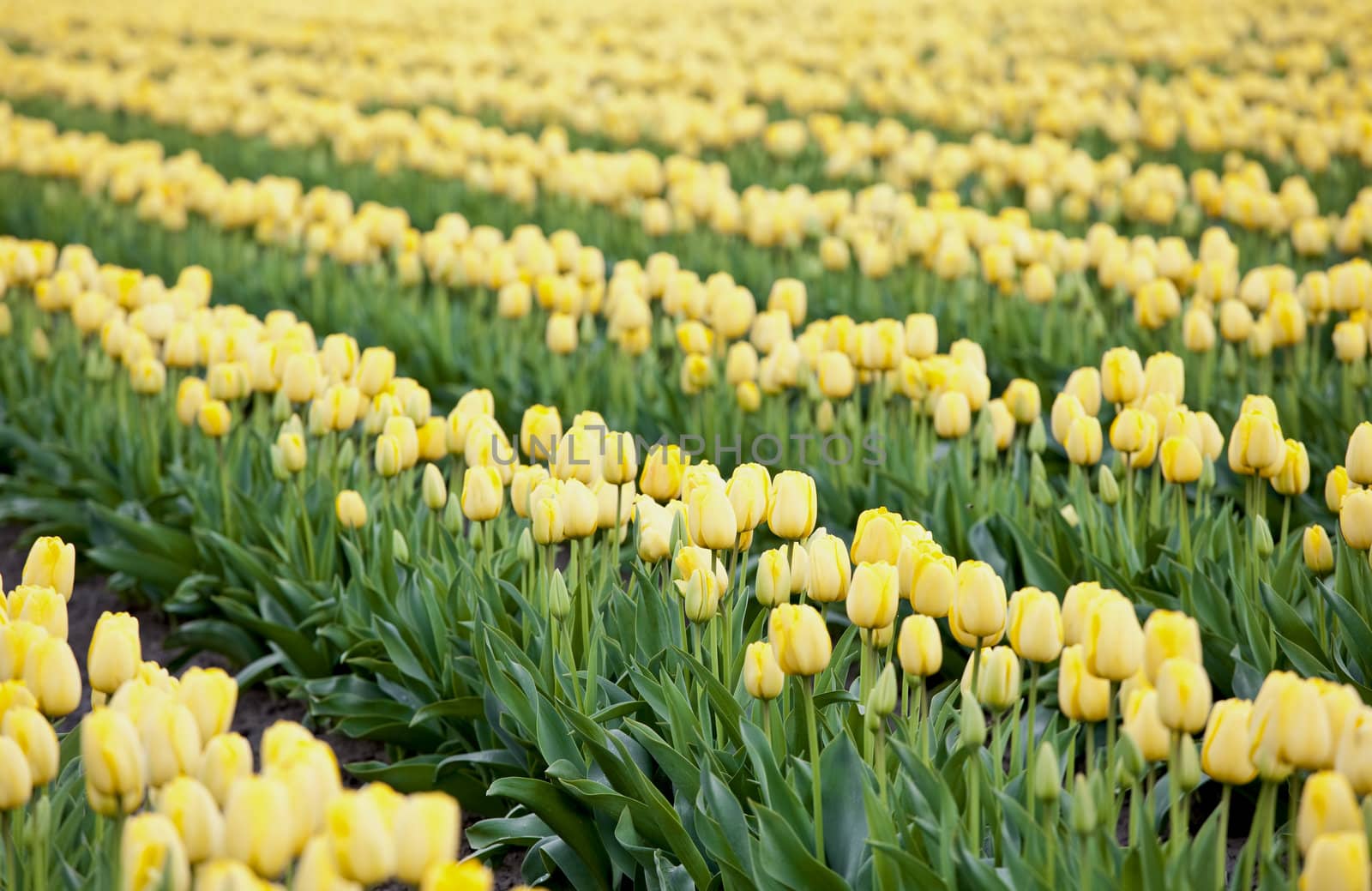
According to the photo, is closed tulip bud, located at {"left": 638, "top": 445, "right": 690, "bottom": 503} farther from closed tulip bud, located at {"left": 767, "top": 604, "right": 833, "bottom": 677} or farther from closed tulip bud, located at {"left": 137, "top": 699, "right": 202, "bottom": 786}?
closed tulip bud, located at {"left": 137, "top": 699, "right": 202, "bottom": 786}

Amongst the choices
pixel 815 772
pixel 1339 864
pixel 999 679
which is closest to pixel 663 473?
pixel 815 772

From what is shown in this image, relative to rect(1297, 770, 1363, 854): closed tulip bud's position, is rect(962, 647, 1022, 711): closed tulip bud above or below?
below

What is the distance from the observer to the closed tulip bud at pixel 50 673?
183 cm

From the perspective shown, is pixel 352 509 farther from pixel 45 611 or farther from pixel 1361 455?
pixel 1361 455

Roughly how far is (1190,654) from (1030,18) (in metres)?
13.3

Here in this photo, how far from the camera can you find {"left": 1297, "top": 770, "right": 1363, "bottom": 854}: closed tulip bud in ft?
4.90

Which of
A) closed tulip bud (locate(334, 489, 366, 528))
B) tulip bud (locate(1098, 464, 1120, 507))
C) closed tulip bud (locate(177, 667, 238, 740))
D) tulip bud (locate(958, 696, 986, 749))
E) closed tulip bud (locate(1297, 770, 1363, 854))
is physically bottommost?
closed tulip bud (locate(334, 489, 366, 528))

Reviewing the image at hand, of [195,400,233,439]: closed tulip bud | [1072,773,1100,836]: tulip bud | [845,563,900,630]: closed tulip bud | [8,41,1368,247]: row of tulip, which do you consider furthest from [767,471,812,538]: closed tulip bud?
[8,41,1368,247]: row of tulip

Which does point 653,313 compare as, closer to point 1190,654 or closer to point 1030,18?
point 1190,654

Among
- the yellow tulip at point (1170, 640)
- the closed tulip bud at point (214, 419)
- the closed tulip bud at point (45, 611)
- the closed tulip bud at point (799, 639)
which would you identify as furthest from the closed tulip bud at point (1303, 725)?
the closed tulip bud at point (214, 419)

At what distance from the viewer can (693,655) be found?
256 cm

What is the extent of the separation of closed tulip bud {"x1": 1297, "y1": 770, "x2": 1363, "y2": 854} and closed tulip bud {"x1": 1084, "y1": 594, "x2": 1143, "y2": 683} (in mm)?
286

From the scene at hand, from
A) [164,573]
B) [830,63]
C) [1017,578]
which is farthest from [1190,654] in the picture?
[830,63]

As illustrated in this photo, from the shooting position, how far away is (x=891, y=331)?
360 centimetres
